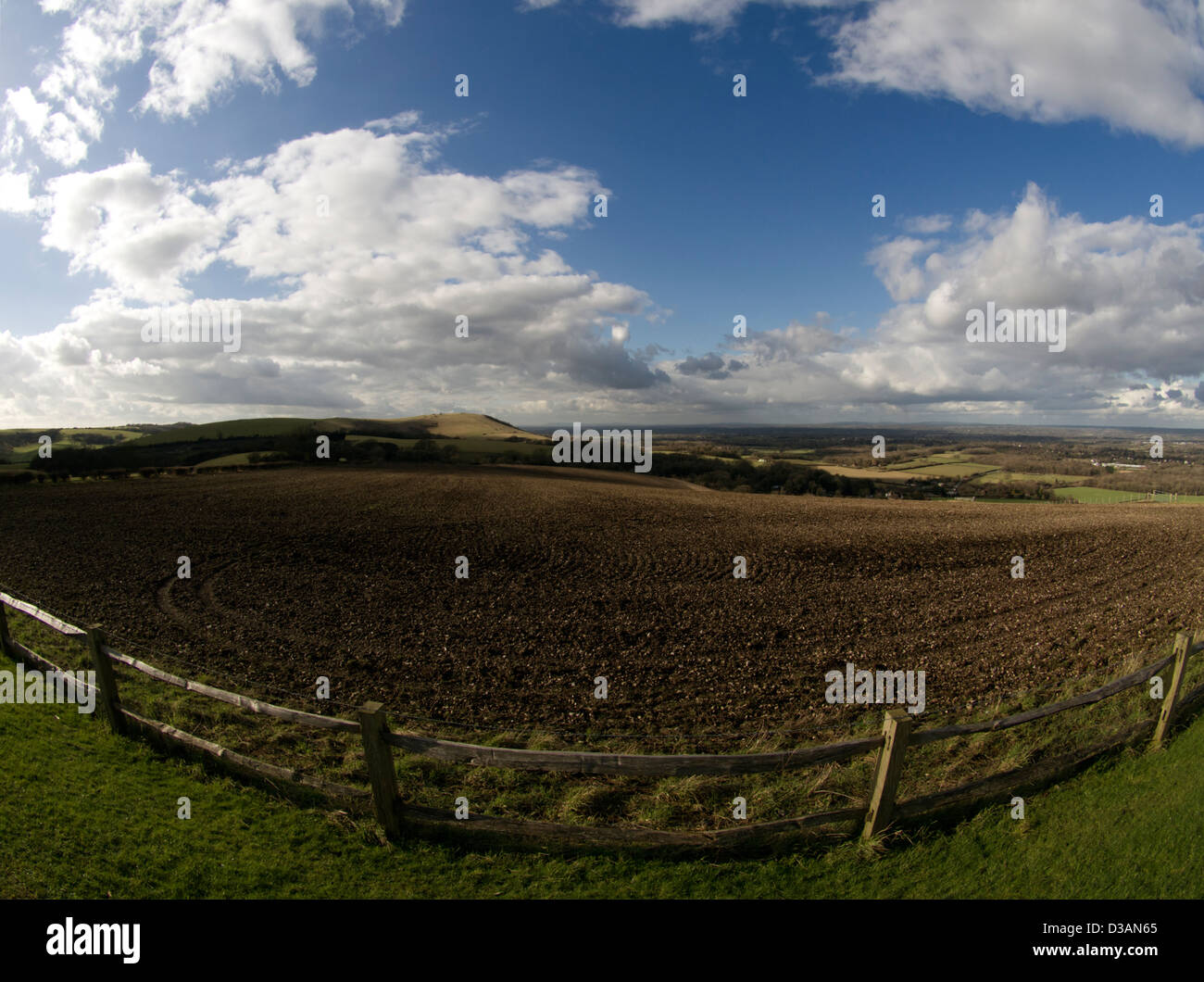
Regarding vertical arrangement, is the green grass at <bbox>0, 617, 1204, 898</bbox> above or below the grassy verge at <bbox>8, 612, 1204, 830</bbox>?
above

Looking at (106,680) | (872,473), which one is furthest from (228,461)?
(872,473)

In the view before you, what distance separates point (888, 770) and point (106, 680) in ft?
29.1

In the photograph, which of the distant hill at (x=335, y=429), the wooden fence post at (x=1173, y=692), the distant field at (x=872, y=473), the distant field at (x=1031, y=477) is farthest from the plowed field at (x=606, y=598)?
the distant hill at (x=335, y=429)

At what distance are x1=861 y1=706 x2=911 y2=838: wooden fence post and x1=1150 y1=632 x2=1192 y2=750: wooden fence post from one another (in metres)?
4.55

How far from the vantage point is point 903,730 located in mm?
4906

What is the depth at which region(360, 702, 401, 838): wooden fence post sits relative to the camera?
15.8 feet

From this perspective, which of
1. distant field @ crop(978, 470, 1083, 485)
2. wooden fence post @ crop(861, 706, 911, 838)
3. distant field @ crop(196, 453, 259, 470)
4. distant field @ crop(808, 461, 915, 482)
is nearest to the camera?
wooden fence post @ crop(861, 706, 911, 838)

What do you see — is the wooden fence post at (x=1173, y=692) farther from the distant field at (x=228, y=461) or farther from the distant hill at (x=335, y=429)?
the distant hill at (x=335, y=429)

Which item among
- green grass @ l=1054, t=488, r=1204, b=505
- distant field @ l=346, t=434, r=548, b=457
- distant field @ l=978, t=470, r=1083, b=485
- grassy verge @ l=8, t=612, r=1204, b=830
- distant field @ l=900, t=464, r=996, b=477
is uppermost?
distant field @ l=346, t=434, r=548, b=457

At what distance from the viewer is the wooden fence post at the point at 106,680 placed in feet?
21.5

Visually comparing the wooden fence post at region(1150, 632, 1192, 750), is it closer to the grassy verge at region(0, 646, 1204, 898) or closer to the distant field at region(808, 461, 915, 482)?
the grassy verge at region(0, 646, 1204, 898)

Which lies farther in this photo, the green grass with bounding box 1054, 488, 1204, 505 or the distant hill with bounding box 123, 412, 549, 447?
the distant hill with bounding box 123, 412, 549, 447

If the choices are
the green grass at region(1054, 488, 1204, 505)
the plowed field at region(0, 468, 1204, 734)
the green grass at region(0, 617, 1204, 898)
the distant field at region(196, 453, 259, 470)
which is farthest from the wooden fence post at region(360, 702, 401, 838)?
the green grass at region(1054, 488, 1204, 505)
